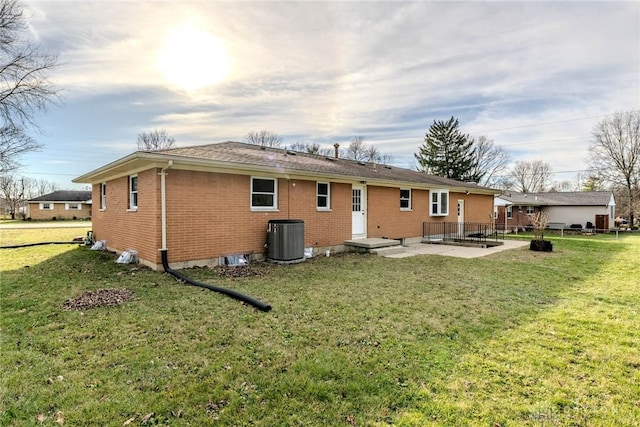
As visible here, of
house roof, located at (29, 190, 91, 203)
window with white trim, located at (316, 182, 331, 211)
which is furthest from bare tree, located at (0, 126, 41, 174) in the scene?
house roof, located at (29, 190, 91, 203)

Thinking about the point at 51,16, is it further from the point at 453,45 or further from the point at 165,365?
the point at 453,45

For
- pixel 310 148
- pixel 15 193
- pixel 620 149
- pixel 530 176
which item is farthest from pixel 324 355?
pixel 15 193

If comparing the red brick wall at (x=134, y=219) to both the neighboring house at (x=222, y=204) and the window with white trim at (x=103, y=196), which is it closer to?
the neighboring house at (x=222, y=204)

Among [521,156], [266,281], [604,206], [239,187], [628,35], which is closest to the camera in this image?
[266,281]

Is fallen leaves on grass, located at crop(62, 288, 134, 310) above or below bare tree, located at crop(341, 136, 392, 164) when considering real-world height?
below

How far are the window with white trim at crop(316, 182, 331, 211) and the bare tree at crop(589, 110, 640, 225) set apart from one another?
120ft

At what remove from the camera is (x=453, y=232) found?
17516 millimetres

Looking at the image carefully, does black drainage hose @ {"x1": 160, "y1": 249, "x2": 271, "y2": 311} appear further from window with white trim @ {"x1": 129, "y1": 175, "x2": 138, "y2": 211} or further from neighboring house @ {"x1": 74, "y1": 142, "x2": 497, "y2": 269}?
window with white trim @ {"x1": 129, "y1": 175, "x2": 138, "y2": 211}

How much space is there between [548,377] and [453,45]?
33.8 ft

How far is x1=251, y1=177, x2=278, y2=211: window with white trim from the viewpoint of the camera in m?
9.73

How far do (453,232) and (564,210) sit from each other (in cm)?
2166

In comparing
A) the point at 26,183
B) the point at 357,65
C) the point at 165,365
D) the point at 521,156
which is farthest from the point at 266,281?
the point at 26,183

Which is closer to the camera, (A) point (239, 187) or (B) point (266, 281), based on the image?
(B) point (266, 281)

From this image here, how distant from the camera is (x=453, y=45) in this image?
10414 millimetres
